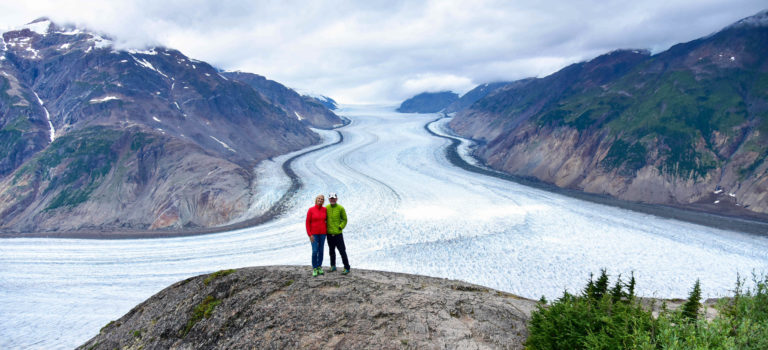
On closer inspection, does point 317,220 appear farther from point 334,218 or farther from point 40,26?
point 40,26

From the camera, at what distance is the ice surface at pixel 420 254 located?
25438mm

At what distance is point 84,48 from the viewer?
7756 centimetres

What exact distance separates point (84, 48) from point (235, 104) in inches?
1168

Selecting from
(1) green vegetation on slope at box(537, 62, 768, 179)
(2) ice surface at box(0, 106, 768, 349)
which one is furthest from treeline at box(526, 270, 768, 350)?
(1) green vegetation on slope at box(537, 62, 768, 179)

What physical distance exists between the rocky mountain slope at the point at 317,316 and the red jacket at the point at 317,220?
1.53 m

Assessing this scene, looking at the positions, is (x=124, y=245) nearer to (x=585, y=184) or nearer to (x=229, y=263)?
(x=229, y=263)

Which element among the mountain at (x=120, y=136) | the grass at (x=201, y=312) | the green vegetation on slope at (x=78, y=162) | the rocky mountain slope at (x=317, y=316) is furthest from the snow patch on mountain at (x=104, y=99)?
the grass at (x=201, y=312)

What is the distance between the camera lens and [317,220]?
35.4 feet

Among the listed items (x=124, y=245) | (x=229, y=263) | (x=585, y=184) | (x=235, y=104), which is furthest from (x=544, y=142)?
(x=235, y=104)

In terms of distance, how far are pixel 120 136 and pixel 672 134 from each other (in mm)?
76968

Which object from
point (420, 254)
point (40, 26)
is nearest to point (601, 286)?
point (420, 254)

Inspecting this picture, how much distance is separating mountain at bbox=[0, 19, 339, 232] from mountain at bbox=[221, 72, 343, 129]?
38056mm

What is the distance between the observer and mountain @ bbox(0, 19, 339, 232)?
156 ft

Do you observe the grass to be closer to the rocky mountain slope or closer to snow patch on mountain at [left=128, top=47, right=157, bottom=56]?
the rocky mountain slope
